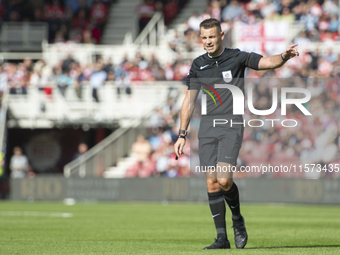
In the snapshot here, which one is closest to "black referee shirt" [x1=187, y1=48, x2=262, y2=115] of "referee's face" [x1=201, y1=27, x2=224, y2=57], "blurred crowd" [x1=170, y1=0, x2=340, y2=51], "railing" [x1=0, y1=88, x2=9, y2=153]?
"referee's face" [x1=201, y1=27, x2=224, y2=57]

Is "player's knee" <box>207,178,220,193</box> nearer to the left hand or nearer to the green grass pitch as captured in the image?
the green grass pitch

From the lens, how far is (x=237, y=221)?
701cm

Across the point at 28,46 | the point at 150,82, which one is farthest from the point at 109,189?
the point at 28,46

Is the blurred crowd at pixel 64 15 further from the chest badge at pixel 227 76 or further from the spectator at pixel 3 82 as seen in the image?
the chest badge at pixel 227 76

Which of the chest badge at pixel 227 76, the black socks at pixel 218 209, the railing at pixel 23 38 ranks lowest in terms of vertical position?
the black socks at pixel 218 209

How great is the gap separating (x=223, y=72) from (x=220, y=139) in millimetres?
709

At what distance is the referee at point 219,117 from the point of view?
22.4 feet

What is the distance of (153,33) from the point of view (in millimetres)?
24656

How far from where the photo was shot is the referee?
6.84 metres

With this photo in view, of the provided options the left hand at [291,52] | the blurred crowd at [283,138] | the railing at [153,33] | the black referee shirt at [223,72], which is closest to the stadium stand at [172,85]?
the blurred crowd at [283,138]

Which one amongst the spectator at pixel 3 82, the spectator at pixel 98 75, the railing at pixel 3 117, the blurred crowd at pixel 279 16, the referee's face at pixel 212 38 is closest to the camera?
the referee's face at pixel 212 38

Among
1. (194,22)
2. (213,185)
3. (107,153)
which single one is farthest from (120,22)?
(213,185)

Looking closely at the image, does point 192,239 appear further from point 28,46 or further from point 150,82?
point 28,46

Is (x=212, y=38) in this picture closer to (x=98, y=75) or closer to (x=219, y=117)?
Answer: (x=219, y=117)
